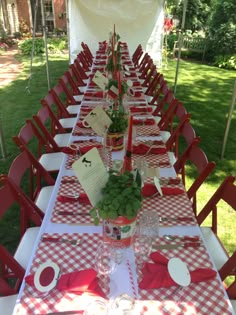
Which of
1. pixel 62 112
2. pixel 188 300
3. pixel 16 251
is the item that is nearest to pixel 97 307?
pixel 188 300

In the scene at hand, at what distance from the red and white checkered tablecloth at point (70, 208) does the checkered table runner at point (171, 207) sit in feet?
1.21

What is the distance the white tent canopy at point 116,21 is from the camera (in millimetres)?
9234

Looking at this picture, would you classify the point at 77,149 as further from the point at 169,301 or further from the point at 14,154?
the point at 14,154

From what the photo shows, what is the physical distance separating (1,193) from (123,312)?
1102 millimetres

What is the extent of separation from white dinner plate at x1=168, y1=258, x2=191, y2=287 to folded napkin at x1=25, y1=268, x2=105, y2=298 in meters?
0.37

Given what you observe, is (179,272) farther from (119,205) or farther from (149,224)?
(119,205)

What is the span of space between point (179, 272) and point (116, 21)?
30.2 ft

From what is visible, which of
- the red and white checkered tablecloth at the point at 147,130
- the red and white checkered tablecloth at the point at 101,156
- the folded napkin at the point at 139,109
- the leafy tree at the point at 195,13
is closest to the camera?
the red and white checkered tablecloth at the point at 101,156

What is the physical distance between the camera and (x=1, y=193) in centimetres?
202

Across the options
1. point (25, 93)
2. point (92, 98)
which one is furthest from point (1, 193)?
point (25, 93)

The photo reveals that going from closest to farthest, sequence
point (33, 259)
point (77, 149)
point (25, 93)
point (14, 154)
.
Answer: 1. point (33, 259)
2. point (77, 149)
3. point (14, 154)
4. point (25, 93)

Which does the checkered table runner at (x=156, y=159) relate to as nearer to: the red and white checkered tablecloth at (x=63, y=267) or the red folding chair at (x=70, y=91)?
the red and white checkered tablecloth at (x=63, y=267)

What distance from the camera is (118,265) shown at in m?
1.68

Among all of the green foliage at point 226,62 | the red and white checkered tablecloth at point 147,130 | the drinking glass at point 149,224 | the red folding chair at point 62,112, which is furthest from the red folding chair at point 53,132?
the green foliage at point 226,62
